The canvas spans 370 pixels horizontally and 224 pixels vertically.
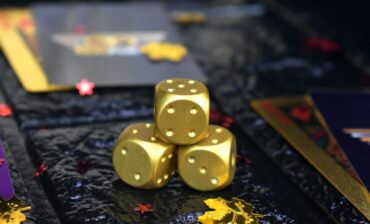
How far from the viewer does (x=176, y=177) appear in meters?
1.03

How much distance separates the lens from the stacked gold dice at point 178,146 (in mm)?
914

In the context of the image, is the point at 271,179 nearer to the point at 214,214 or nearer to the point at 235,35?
the point at 214,214

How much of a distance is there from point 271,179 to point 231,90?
34cm

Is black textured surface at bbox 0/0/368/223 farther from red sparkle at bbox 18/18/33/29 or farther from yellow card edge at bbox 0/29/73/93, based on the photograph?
red sparkle at bbox 18/18/33/29

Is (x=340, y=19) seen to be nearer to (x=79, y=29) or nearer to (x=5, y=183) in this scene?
(x=79, y=29)

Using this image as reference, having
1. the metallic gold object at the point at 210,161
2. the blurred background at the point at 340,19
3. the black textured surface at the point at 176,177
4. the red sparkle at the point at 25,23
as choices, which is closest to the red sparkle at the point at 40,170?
the black textured surface at the point at 176,177

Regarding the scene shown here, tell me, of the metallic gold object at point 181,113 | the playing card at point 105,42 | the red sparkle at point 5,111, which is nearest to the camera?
the metallic gold object at point 181,113

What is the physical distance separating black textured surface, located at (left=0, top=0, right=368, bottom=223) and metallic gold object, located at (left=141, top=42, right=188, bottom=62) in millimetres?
71

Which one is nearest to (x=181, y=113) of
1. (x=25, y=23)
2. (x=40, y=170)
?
(x=40, y=170)

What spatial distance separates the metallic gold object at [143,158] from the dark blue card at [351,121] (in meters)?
0.35

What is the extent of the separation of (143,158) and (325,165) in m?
0.36

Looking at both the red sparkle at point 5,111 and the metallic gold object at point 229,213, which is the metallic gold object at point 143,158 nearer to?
the metallic gold object at point 229,213

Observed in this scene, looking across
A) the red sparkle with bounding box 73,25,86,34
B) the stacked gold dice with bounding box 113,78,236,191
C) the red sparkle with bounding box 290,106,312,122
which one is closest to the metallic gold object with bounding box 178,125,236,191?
the stacked gold dice with bounding box 113,78,236,191

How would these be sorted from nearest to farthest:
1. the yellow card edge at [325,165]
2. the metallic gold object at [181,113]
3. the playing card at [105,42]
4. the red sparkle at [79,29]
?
the metallic gold object at [181,113], the yellow card edge at [325,165], the playing card at [105,42], the red sparkle at [79,29]
